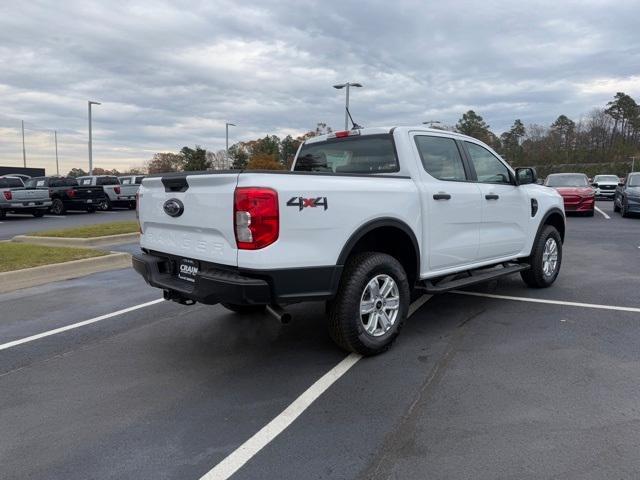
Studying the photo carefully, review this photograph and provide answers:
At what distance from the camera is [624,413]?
3.32 meters

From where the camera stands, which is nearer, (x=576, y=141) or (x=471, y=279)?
(x=471, y=279)

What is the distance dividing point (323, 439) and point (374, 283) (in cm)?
155

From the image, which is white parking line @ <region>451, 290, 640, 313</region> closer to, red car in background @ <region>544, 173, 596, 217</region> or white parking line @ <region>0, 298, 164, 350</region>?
white parking line @ <region>0, 298, 164, 350</region>

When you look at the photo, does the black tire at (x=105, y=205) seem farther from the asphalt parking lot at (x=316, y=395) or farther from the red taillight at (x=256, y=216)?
the red taillight at (x=256, y=216)

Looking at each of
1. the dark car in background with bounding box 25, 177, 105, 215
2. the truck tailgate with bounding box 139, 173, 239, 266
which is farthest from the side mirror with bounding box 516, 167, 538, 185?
the dark car in background with bounding box 25, 177, 105, 215

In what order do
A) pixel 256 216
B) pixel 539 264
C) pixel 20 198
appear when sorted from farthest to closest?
pixel 20 198 < pixel 539 264 < pixel 256 216

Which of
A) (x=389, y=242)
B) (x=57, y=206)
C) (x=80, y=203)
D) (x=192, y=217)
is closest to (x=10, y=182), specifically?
(x=57, y=206)

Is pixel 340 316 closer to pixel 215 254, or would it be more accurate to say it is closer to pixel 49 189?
pixel 215 254

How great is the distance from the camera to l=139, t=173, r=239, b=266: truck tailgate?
3.72 meters

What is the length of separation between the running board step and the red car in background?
42.1ft

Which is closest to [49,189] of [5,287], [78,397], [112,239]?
[112,239]

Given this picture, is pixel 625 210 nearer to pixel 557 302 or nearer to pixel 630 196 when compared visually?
pixel 630 196

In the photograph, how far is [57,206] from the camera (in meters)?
22.5

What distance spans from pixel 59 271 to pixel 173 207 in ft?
16.9
